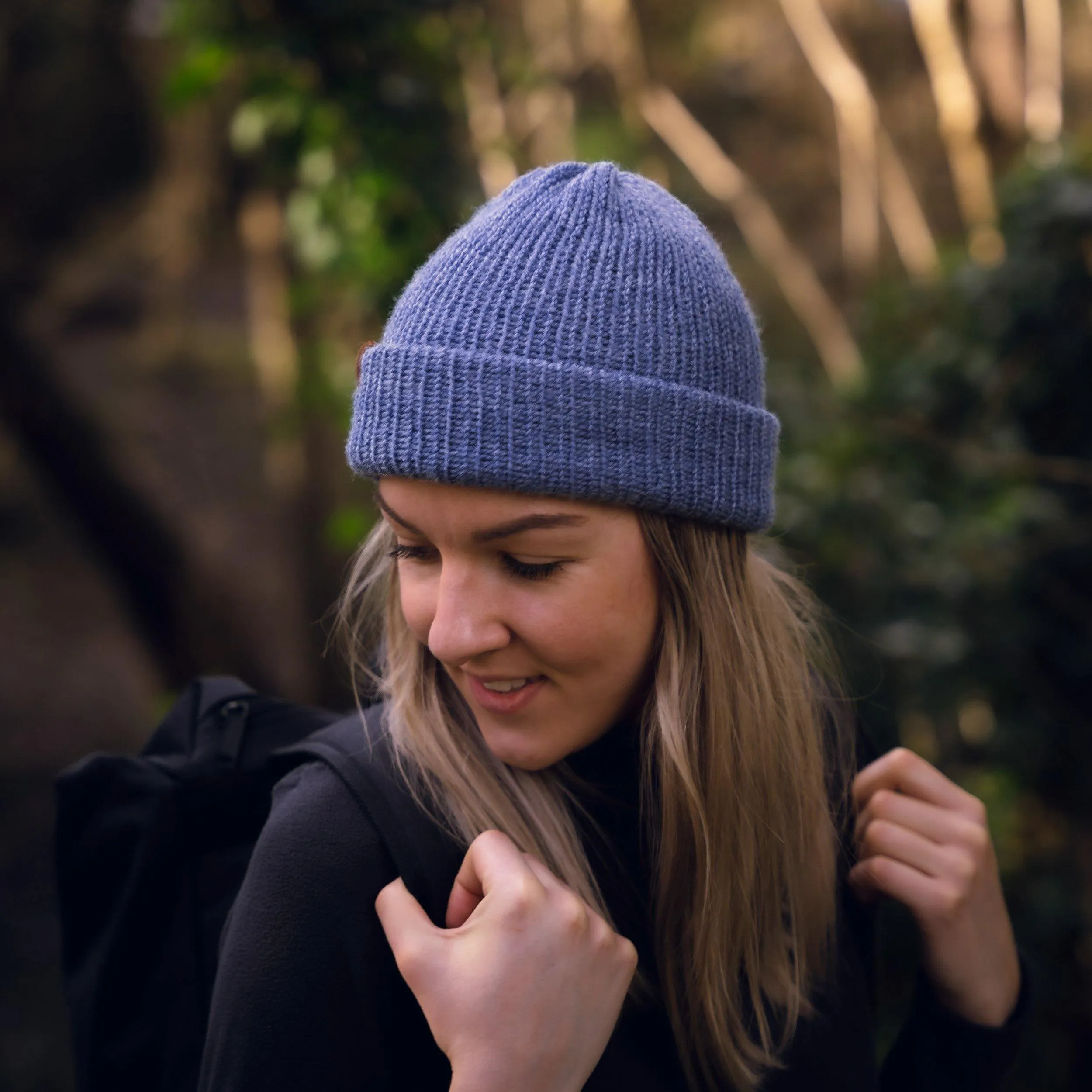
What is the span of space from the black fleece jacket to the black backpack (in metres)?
0.09

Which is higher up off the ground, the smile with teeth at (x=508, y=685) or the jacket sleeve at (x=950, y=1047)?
the smile with teeth at (x=508, y=685)

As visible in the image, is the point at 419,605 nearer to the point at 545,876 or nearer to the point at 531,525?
the point at 531,525

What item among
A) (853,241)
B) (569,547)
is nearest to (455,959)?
(569,547)

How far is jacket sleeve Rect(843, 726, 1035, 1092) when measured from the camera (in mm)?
1523

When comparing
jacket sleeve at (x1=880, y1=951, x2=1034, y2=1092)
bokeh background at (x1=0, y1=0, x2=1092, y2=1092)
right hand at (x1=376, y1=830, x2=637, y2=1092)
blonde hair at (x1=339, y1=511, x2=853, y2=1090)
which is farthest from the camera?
bokeh background at (x1=0, y1=0, x2=1092, y2=1092)

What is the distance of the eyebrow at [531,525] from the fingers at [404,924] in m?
0.40

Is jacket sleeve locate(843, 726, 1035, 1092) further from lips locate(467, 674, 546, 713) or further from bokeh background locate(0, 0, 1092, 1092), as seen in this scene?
lips locate(467, 674, 546, 713)

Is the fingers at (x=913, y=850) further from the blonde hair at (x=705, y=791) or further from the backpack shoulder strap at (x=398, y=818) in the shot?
the backpack shoulder strap at (x=398, y=818)

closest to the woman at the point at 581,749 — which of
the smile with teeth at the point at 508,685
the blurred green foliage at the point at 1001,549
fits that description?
the smile with teeth at the point at 508,685

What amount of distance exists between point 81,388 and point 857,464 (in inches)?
117

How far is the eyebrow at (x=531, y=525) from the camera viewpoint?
1154 mm

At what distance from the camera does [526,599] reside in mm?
1179

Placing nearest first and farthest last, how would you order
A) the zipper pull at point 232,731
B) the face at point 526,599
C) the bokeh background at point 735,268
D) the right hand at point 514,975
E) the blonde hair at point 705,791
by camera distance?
the right hand at point 514,975
the face at point 526,599
the blonde hair at point 705,791
the zipper pull at point 232,731
the bokeh background at point 735,268

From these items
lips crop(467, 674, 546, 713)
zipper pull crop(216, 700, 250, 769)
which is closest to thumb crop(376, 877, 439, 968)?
lips crop(467, 674, 546, 713)
